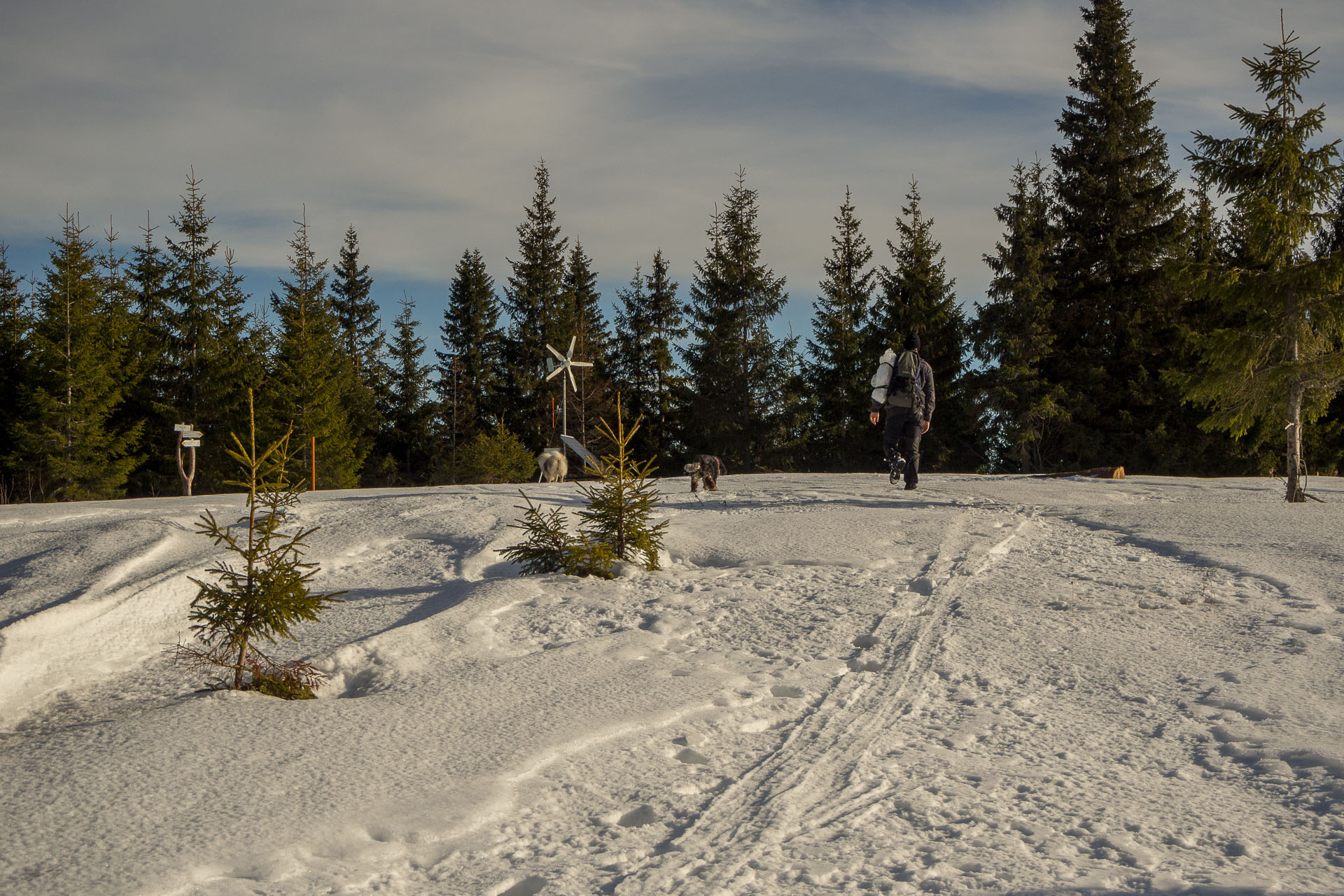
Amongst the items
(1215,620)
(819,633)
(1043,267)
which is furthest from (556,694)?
(1043,267)

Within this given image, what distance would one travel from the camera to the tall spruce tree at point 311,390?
41094mm

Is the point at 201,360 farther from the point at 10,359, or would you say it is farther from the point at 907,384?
the point at 907,384

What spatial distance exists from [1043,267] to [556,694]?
36.3 m

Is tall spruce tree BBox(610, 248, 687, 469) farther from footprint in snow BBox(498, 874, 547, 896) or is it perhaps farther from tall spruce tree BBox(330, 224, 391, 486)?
footprint in snow BBox(498, 874, 547, 896)

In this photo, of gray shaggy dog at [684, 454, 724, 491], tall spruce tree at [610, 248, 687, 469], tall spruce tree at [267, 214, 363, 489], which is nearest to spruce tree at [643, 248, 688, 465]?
tall spruce tree at [610, 248, 687, 469]

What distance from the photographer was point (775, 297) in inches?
1786

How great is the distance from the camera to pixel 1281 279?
1070 cm

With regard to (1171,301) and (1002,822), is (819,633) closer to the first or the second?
(1002,822)

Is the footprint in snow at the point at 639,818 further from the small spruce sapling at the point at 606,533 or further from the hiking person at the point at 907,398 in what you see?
the hiking person at the point at 907,398

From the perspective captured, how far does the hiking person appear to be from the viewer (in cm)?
1081

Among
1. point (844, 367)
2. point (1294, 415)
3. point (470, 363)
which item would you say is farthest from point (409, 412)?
point (1294, 415)

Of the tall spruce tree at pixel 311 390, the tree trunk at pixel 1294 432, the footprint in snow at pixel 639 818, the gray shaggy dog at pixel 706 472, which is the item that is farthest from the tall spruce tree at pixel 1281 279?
the tall spruce tree at pixel 311 390

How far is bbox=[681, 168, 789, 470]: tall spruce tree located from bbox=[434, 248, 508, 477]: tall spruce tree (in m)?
13.1

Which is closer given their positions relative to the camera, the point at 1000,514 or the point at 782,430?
the point at 1000,514
